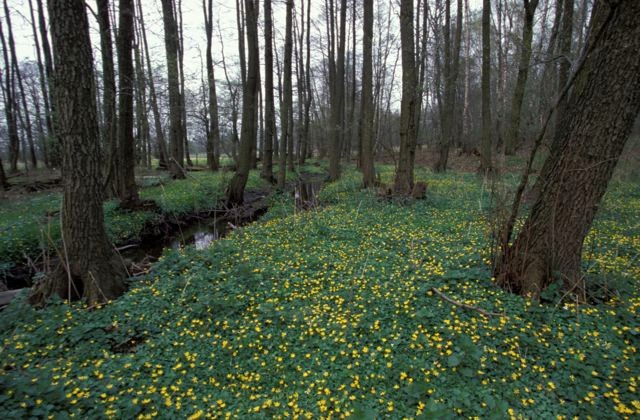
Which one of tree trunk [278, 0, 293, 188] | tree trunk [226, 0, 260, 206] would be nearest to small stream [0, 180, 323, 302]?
tree trunk [226, 0, 260, 206]

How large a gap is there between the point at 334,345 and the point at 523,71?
12.6 meters

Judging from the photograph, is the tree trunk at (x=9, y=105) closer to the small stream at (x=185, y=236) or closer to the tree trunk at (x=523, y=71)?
the small stream at (x=185, y=236)

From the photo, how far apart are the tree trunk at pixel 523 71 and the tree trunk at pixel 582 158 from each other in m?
0.94

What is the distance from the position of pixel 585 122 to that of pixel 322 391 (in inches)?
154

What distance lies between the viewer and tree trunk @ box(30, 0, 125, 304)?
410cm

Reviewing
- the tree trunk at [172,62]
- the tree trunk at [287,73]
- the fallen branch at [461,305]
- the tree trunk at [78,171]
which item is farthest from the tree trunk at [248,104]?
the fallen branch at [461,305]

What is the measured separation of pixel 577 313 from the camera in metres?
3.34

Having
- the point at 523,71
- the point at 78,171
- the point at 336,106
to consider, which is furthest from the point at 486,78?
the point at 78,171

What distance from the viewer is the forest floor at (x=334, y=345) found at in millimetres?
2619

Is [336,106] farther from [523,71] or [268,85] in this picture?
[523,71]

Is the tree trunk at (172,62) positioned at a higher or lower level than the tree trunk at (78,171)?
higher

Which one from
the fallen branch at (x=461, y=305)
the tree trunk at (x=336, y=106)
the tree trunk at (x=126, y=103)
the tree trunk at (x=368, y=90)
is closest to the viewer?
the fallen branch at (x=461, y=305)

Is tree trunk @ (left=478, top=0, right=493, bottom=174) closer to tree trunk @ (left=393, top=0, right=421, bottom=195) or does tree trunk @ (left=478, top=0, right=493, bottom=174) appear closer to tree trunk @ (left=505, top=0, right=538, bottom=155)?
tree trunk @ (left=505, top=0, right=538, bottom=155)

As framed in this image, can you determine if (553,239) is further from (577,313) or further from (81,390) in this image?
(81,390)
